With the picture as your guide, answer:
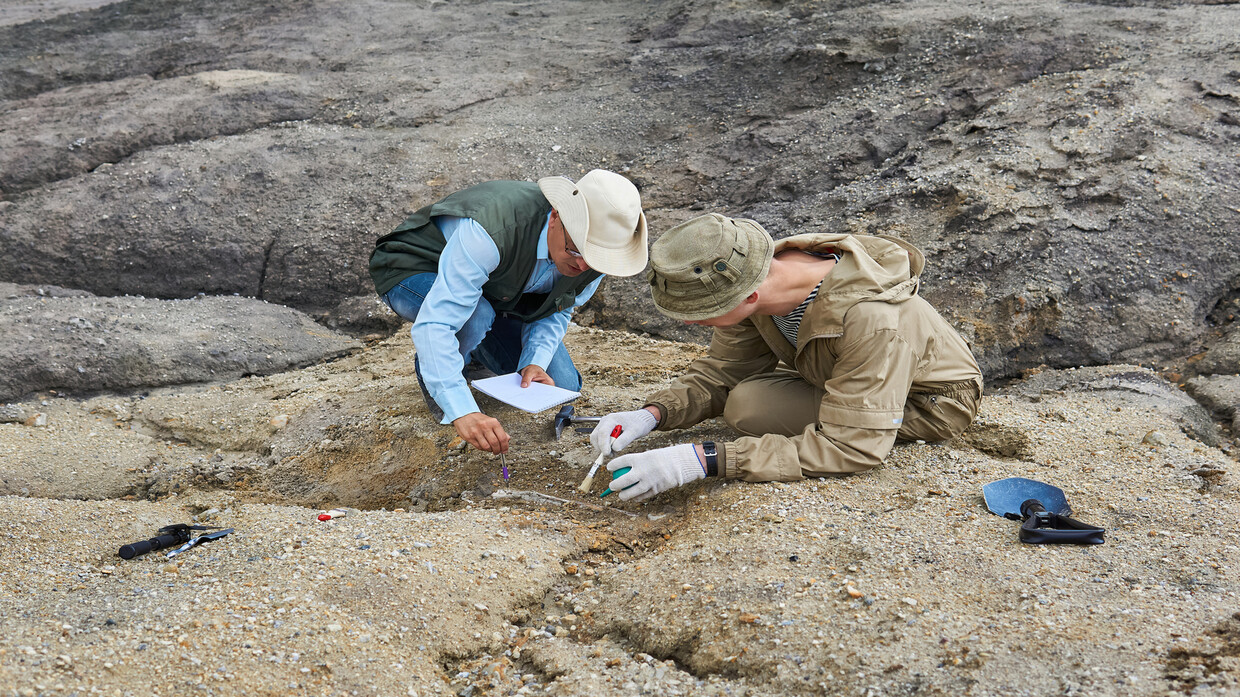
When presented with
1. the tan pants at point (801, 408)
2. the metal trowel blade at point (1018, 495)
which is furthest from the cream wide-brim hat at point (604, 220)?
the metal trowel blade at point (1018, 495)

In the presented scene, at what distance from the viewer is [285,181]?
589cm

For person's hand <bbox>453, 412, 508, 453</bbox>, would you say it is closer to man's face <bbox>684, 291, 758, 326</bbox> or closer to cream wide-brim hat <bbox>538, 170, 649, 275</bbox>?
cream wide-brim hat <bbox>538, 170, 649, 275</bbox>

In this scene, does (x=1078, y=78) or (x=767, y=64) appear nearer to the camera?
(x=1078, y=78)

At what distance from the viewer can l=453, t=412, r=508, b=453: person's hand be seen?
9.71 ft

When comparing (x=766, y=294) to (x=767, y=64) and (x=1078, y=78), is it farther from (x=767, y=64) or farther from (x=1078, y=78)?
(x=767, y=64)

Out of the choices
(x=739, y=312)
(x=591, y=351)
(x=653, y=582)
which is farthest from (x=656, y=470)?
(x=591, y=351)

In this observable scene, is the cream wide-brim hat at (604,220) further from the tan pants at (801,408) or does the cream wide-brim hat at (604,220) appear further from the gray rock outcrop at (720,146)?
the gray rock outcrop at (720,146)

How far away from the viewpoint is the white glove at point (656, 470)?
103 inches

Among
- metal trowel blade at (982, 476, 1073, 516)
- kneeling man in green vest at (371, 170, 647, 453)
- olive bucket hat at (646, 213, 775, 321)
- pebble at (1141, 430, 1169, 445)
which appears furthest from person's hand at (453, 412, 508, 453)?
pebble at (1141, 430, 1169, 445)

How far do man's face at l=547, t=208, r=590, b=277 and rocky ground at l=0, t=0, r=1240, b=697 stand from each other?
69 cm

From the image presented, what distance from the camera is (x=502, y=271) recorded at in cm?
338

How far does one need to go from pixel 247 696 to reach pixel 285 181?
4.65m

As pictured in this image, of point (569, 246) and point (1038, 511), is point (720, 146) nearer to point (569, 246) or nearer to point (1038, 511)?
point (569, 246)

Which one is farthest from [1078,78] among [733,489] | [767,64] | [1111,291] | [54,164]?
[54,164]
